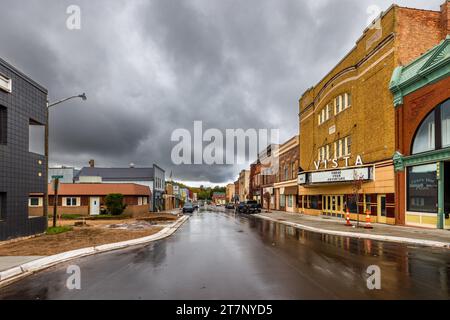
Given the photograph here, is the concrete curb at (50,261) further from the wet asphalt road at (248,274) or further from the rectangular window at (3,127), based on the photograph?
the rectangular window at (3,127)

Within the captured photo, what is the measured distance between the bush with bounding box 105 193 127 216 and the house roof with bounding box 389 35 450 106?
95.2ft

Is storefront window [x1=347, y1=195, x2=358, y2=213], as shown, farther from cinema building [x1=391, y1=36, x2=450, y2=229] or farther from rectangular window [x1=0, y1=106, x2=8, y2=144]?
rectangular window [x1=0, y1=106, x2=8, y2=144]

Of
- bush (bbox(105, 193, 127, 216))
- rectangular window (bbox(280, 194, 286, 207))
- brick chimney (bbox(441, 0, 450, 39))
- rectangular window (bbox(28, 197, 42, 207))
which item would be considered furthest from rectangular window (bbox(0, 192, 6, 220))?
rectangular window (bbox(280, 194, 286, 207))

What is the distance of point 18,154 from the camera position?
51.6 feet

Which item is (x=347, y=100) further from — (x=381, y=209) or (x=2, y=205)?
(x=2, y=205)

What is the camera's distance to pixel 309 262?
10.3 metres

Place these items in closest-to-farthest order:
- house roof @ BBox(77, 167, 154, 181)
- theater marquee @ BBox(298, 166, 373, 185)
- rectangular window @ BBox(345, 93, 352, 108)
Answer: theater marquee @ BBox(298, 166, 373, 185) → rectangular window @ BBox(345, 93, 352, 108) → house roof @ BBox(77, 167, 154, 181)

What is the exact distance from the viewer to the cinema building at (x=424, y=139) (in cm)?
1920

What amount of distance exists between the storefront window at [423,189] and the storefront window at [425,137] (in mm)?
1246

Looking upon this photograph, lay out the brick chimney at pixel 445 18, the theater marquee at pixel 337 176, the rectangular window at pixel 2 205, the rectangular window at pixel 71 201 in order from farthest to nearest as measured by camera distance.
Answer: the rectangular window at pixel 71 201 → the theater marquee at pixel 337 176 → the brick chimney at pixel 445 18 → the rectangular window at pixel 2 205

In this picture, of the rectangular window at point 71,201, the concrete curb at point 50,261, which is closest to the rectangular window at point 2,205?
the concrete curb at point 50,261

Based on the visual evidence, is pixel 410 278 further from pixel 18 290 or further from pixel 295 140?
pixel 295 140

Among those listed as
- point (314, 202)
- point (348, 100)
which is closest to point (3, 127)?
point (348, 100)

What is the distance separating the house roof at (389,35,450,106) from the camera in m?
18.8
